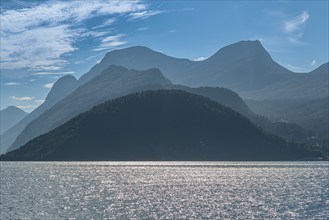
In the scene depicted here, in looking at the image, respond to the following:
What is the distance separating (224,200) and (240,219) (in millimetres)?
43639

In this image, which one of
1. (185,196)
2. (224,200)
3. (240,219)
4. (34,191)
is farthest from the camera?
(34,191)

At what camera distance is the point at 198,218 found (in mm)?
123750

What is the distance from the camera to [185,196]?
17775 centimetres

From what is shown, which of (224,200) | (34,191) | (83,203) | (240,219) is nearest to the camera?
(240,219)

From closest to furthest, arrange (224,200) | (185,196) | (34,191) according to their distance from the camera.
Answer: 1. (224,200)
2. (185,196)
3. (34,191)

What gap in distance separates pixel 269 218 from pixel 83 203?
5872cm

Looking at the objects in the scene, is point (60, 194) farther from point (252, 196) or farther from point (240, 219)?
point (240, 219)

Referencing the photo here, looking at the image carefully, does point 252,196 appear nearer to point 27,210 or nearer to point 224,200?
point 224,200

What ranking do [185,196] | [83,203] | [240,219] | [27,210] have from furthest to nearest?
[185,196], [83,203], [27,210], [240,219]

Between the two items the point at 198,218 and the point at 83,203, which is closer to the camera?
the point at 198,218

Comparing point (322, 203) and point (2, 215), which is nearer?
point (2, 215)

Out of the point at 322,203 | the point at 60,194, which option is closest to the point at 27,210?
the point at 60,194

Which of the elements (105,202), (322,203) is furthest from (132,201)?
(322,203)

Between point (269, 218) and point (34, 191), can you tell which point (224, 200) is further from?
point (34, 191)
